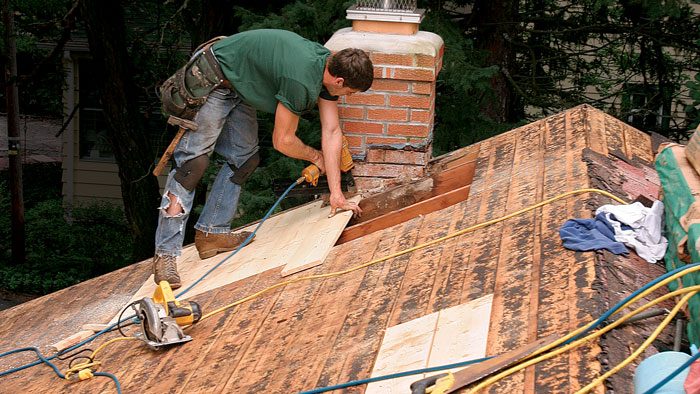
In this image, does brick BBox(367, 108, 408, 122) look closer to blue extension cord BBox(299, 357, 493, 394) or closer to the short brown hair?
the short brown hair

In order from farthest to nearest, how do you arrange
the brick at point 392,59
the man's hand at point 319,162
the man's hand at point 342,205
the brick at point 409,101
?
the brick at point 409,101 < the brick at point 392,59 < the man's hand at point 319,162 < the man's hand at point 342,205

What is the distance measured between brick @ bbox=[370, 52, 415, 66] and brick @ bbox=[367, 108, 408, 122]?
0.28 metres

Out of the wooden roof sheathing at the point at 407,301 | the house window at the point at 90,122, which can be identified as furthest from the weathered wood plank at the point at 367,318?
the house window at the point at 90,122

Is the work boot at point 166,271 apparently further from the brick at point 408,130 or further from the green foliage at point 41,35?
the green foliage at point 41,35

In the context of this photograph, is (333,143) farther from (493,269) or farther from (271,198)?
(271,198)

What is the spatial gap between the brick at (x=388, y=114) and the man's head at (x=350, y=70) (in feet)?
2.08

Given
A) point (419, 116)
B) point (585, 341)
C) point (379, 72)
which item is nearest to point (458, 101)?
point (419, 116)

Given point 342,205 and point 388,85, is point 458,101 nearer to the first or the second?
point 388,85

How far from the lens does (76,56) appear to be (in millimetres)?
14992

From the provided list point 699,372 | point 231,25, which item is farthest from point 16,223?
point 699,372

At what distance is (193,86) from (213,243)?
992 mm

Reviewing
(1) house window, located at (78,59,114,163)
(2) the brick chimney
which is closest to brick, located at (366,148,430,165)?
(2) the brick chimney

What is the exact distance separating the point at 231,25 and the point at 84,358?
646cm

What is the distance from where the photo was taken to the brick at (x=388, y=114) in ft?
A: 16.8
